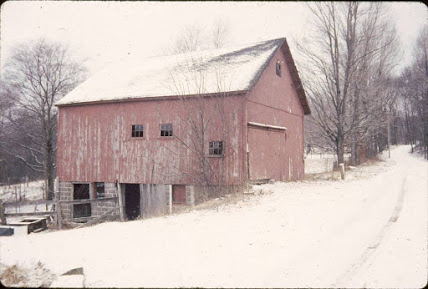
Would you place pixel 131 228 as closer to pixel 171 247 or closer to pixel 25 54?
pixel 171 247

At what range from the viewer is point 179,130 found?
1551cm

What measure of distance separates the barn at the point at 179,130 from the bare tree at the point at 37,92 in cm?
1269

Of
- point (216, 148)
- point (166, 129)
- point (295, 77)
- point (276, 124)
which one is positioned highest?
point (295, 77)

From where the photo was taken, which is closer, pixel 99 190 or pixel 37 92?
pixel 99 190

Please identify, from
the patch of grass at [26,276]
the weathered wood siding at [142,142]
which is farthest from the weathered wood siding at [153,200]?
the patch of grass at [26,276]

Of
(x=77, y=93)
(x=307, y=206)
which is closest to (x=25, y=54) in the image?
(x=77, y=93)

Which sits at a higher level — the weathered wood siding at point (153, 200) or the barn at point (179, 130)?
the barn at point (179, 130)

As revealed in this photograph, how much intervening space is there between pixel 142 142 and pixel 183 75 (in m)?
4.00

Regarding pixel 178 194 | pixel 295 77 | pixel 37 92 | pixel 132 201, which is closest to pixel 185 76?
pixel 178 194

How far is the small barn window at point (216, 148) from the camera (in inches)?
579

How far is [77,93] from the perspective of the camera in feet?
62.1

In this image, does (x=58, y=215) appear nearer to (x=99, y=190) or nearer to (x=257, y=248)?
(x=99, y=190)

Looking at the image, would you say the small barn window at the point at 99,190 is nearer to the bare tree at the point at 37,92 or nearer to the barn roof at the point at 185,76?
the barn roof at the point at 185,76

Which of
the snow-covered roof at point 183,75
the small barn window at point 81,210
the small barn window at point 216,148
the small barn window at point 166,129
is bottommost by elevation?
the small barn window at point 81,210
